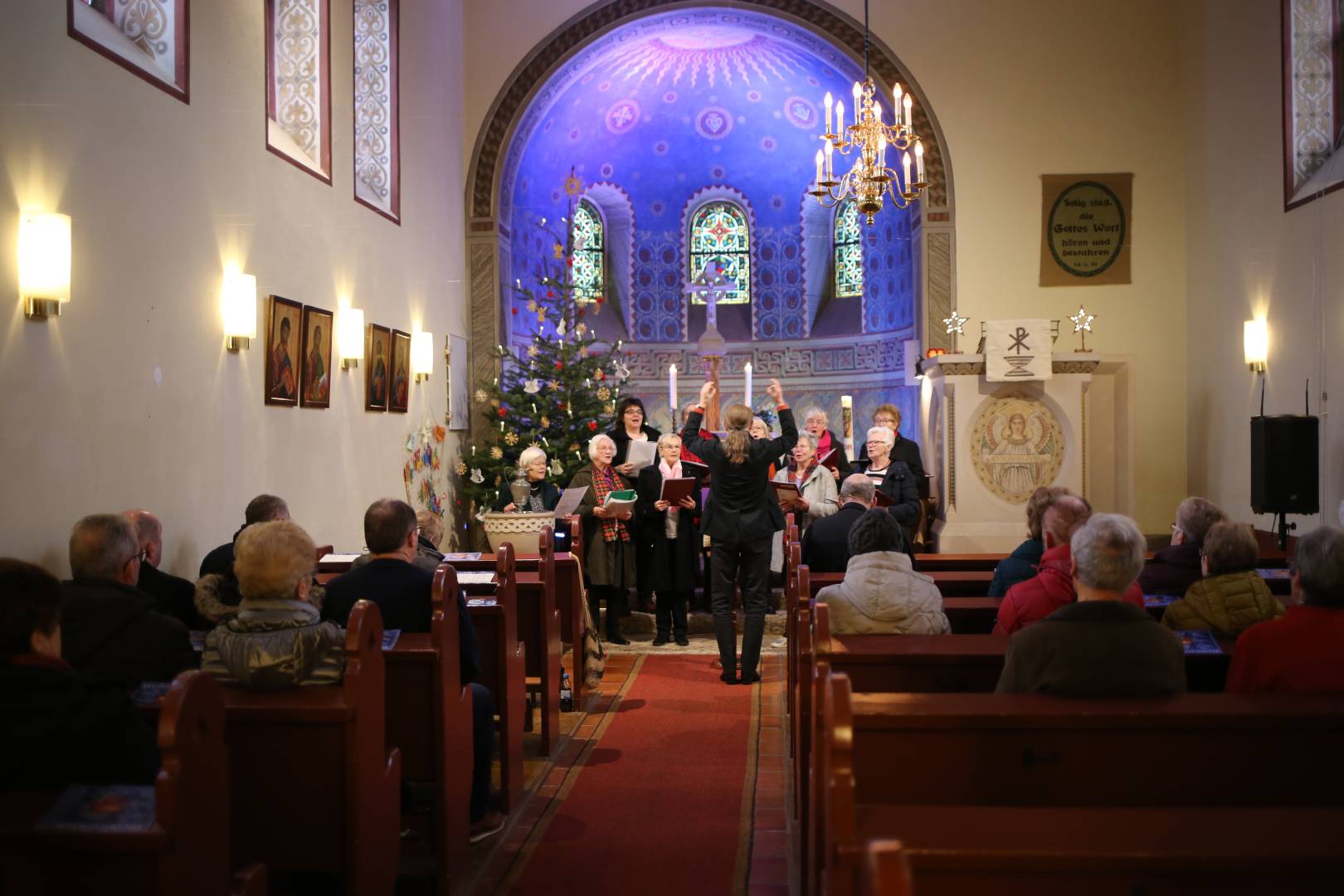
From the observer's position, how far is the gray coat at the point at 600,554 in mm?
8023

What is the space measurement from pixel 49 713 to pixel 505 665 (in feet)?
8.81

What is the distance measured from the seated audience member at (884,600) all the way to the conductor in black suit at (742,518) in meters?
2.61

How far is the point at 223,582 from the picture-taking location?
14.0ft

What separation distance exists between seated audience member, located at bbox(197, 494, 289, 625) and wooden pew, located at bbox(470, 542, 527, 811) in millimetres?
935

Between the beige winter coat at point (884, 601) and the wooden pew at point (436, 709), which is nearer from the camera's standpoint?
the wooden pew at point (436, 709)

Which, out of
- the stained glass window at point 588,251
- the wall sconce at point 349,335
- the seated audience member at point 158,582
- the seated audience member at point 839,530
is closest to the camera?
the seated audience member at point 158,582

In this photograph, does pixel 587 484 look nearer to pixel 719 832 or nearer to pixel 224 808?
pixel 719 832

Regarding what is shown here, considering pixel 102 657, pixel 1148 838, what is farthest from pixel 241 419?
pixel 1148 838

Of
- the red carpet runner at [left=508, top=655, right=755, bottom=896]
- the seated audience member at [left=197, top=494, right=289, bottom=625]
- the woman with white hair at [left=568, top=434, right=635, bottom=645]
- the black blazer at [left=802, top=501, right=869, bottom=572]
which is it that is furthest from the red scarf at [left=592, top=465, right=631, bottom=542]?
the seated audience member at [left=197, top=494, right=289, bottom=625]

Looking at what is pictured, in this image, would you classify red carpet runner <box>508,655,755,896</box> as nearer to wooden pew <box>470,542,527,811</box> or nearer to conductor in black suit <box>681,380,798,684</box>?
wooden pew <box>470,542,527,811</box>

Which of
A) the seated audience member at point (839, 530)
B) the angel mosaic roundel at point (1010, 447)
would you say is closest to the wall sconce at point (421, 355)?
the seated audience member at point (839, 530)

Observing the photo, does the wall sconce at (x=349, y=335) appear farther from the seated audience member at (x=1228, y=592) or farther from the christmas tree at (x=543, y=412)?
the seated audience member at (x=1228, y=592)

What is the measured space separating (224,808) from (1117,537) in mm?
2305

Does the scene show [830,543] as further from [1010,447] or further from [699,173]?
[699,173]
